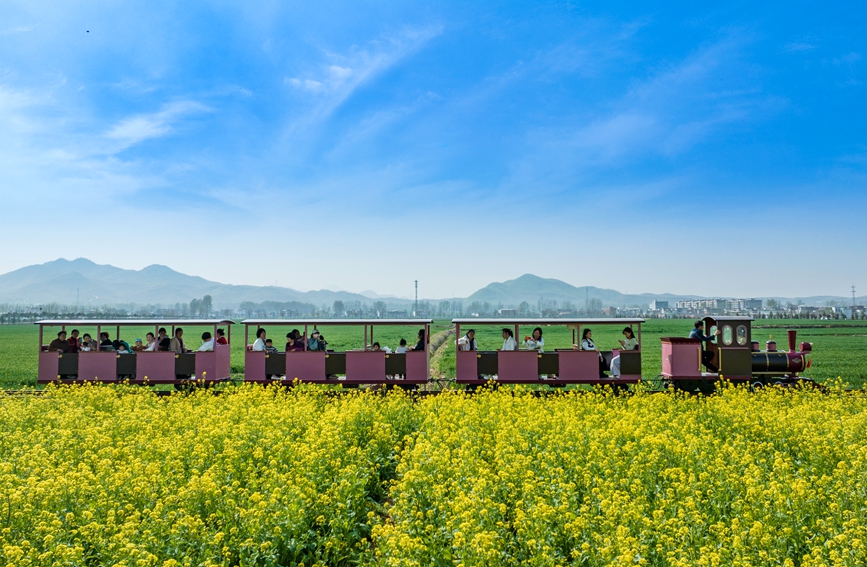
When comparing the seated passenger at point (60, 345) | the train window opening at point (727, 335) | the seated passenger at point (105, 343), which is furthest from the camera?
the seated passenger at point (105, 343)

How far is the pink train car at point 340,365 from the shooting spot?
1755cm

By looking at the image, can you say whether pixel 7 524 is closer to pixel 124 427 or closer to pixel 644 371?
pixel 124 427

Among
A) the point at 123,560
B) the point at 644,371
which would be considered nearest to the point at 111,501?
the point at 123,560

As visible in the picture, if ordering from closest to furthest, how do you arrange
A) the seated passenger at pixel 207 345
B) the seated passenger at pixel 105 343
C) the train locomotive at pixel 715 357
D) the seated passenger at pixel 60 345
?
the train locomotive at pixel 715 357
the seated passenger at pixel 207 345
the seated passenger at pixel 60 345
the seated passenger at pixel 105 343

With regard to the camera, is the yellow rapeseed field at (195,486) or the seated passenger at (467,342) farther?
the seated passenger at (467,342)

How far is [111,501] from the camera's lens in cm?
671

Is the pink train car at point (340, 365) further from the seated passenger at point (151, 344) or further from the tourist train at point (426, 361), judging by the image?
the seated passenger at point (151, 344)

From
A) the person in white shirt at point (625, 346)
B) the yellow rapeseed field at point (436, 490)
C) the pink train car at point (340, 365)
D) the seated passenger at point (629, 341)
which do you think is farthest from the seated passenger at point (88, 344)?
the seated passenger at point (629, 341)

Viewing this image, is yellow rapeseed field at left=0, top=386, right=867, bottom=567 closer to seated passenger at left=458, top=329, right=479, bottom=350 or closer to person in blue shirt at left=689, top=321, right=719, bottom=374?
seated passenger at left=458, top=329, right=479, bottom=350

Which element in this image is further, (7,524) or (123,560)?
(7,524)

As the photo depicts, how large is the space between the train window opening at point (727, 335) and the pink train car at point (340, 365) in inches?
361

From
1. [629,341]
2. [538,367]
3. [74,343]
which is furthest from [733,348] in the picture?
[74,343]

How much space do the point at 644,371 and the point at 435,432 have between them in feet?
70.6

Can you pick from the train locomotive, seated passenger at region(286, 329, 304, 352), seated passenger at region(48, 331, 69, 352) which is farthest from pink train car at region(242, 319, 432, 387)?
the train locomotive
